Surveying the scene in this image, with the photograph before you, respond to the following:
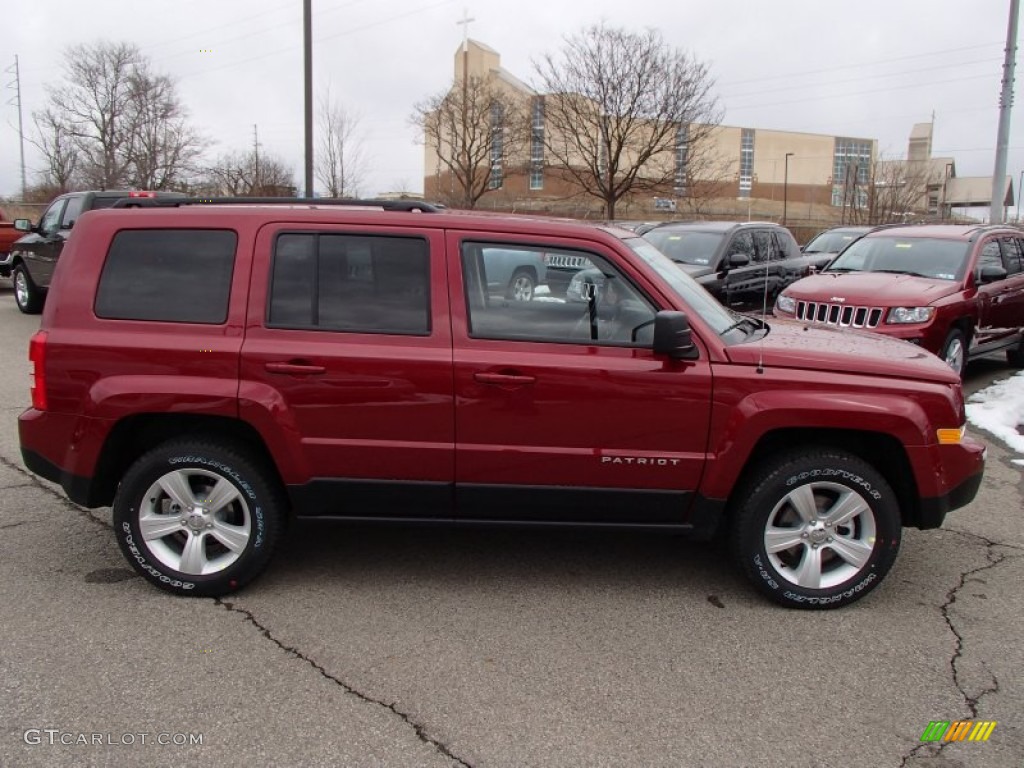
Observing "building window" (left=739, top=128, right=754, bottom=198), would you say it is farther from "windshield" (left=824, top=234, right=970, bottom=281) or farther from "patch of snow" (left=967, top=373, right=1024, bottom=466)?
"patch of snow" (left=967, top=373, right=1024, bottom=466)

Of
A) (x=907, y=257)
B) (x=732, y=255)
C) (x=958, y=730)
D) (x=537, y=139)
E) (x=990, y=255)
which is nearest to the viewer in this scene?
(x=958, y=730)

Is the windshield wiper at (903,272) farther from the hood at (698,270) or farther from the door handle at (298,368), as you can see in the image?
the door handle at (298,368)

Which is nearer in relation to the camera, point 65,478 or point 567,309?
point 567,309

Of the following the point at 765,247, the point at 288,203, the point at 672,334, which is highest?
the point at 288,203

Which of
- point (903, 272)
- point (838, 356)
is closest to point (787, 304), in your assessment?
point (903, 272)

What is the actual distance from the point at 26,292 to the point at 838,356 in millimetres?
14489

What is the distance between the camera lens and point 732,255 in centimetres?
1066

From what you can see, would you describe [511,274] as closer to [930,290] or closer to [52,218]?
[930,290]

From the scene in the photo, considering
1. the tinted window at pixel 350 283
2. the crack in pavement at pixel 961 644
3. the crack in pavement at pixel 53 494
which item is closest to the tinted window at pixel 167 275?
the tinted window at pixel 350 283

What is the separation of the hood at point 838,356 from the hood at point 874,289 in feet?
13.6

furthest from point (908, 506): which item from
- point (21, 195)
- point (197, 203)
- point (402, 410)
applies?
point (21, 195)

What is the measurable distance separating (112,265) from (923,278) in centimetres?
794

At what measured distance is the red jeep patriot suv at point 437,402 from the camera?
142 inches

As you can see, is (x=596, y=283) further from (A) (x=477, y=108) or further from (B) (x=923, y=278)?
(A) (x=477, y=108)
